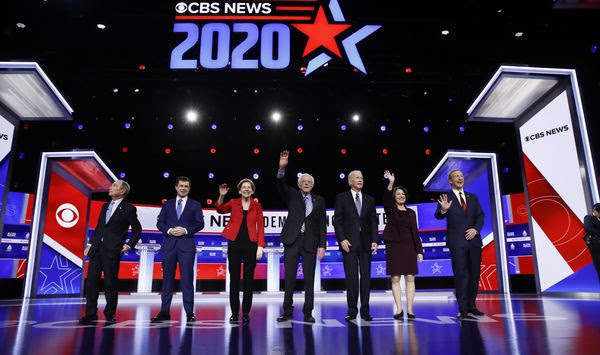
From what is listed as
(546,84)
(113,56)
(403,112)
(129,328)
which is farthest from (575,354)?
(403,112)

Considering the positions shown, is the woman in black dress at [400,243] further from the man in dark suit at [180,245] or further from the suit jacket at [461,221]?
the man in dark suit at [180,245]

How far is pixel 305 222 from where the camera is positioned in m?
4.05

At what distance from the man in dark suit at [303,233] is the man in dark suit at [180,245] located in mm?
891

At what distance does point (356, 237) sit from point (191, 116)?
8824mm

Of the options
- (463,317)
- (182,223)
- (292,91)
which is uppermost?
(292,91)

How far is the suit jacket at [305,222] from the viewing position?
4.00m

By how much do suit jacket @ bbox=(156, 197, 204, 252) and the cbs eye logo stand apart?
17.6 ft

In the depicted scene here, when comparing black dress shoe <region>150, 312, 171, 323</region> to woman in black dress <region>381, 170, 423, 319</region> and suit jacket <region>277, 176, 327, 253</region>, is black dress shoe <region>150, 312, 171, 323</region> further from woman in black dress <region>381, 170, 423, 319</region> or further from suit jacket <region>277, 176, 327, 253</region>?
woman in black dress <region>381, 170, 423, 319</region>

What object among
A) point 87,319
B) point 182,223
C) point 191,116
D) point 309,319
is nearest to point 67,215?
point 191,116

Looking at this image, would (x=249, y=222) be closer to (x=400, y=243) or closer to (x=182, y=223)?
(x=182, y=223)

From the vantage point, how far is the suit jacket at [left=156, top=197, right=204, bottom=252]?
3.91 metres

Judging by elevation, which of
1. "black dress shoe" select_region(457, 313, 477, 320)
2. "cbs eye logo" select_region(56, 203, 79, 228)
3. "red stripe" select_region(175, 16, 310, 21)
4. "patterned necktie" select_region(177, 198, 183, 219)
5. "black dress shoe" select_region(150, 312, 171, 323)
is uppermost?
"red stripe" select_region(175, 16, 310, 21)

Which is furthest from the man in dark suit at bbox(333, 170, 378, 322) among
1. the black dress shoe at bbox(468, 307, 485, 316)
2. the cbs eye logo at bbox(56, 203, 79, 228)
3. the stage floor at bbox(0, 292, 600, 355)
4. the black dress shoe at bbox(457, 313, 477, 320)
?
the cbs eye logo at bbox(56, 203, 79, 228)

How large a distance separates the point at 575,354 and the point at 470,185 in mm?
7992
